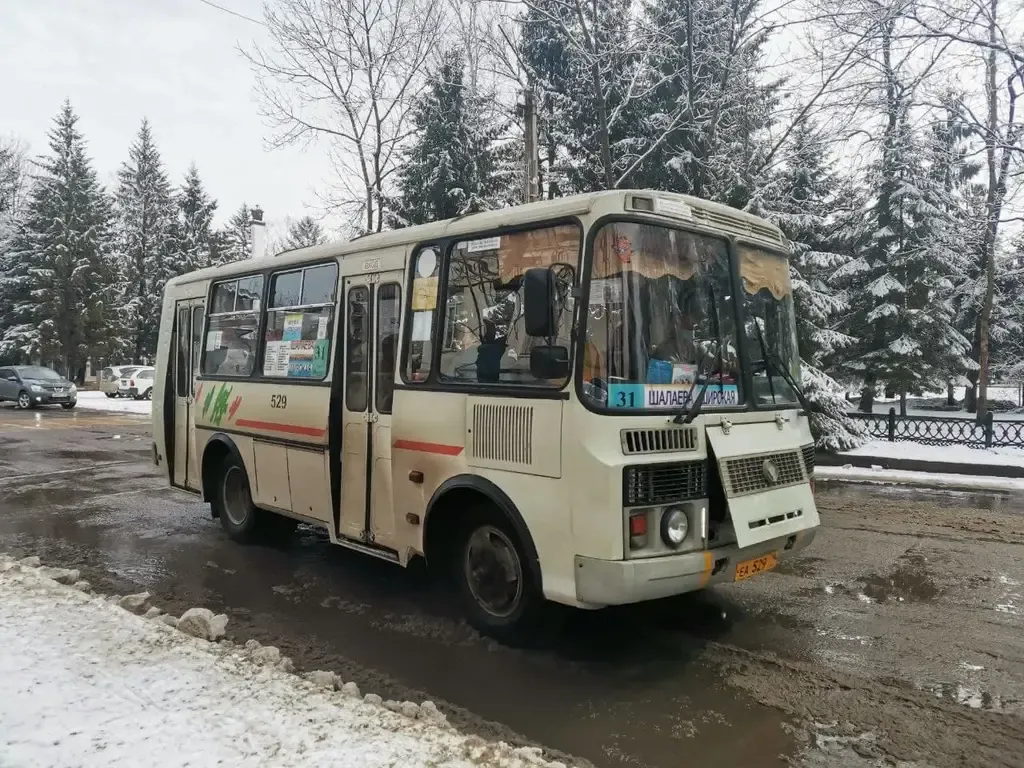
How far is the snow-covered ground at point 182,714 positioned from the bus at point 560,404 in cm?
134

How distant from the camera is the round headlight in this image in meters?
4.49

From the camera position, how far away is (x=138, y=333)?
4962 centimetres

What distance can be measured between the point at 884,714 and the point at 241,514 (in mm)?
6380

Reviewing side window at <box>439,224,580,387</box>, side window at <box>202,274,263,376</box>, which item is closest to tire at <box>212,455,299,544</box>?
side window at <box>202,274,263,376</box>

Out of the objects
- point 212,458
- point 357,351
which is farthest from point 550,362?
point 212,458

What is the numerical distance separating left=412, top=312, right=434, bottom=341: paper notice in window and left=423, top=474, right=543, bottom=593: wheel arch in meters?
1.12

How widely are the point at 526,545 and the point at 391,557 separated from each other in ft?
5.26

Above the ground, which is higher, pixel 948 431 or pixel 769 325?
pixel 769 325

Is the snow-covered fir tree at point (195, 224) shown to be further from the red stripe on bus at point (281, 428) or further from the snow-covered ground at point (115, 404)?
the red stripe on bus at point (281, 428)

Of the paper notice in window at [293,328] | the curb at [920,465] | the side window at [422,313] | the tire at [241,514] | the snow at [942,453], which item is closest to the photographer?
the side window at [422,313]

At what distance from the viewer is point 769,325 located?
5520 mm

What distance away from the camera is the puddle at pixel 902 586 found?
20.7 feet

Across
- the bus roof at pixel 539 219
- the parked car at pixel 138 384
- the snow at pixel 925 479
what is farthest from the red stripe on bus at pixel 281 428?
the parked car at pixel 138 384

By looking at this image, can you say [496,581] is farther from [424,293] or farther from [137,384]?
[137,384]
